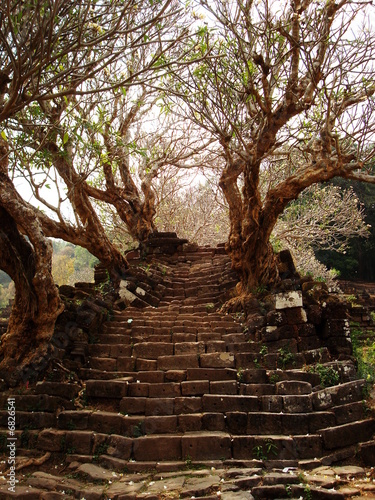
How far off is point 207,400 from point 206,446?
2.42 feet

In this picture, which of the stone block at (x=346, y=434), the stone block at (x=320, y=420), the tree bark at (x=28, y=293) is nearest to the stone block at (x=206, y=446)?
the stone block at (x=320, y=420)

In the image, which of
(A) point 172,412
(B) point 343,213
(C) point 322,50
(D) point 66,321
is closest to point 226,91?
(C) point 322,50

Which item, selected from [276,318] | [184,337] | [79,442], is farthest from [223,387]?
[79,442]

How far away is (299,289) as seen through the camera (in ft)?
26.1

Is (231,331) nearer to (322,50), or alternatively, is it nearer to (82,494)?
(82,494)

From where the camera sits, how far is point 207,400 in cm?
589

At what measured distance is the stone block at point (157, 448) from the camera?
5219 millimetres

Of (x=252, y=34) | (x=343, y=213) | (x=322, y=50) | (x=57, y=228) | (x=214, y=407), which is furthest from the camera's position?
(x=343, y=213)

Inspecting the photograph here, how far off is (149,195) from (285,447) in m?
10.2

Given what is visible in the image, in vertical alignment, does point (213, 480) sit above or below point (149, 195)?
below

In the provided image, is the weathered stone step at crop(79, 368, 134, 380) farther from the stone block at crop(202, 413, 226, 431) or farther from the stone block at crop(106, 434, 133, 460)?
the stone block at crop(202, 413, 226, 431)

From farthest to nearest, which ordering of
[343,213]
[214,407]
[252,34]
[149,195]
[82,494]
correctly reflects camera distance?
1. [343,213]
2. [149,195]
3. [252,34]
4. [214,407]
5. [82,494]

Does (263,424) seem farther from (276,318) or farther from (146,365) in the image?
(276,318)

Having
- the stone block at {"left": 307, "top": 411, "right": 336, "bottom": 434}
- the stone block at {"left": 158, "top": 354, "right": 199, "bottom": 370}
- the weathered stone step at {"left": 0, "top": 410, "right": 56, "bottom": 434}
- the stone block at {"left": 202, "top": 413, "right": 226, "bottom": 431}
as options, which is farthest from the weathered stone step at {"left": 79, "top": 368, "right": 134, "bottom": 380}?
the stone block at {"left": 307, "top": 411, "right": 336, "bottom": 434}
